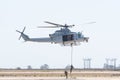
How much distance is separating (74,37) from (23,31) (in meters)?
23.9

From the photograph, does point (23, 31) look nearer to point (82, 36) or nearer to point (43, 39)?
point (43, 39)

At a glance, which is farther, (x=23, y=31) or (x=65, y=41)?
(x=23, y=31)

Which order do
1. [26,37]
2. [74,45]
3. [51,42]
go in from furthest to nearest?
[26,37] < [51,42] < [74,45]

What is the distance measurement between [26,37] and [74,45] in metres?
20.3

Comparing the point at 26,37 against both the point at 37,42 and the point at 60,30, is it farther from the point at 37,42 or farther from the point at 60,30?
the point at 60,30

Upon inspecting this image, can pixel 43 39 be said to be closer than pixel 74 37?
No

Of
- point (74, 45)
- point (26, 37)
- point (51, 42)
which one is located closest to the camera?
point (74, 45)

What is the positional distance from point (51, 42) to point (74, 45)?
29.4 ft

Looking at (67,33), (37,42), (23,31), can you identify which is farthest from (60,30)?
(23,31)

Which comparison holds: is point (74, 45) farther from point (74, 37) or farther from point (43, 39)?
point (43, 39)

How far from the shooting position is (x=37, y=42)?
117875 mm

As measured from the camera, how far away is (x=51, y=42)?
112750 mm

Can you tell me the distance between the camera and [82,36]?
108 m

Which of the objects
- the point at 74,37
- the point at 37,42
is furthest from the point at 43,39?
the point at 74,37
